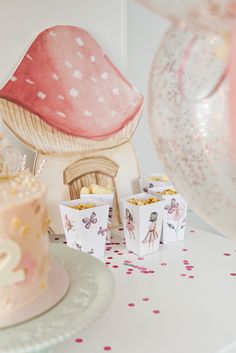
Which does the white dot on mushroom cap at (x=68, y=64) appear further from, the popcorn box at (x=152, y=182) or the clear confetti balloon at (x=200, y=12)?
the clear confetti balloon at (x=200, y=12)

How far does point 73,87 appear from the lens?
2.98 feet

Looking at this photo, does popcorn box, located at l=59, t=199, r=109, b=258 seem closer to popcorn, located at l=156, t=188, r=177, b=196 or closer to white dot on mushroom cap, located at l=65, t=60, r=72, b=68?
popcorn, located at l=156, t=188, r=177, b=196

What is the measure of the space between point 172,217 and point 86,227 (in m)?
0.19

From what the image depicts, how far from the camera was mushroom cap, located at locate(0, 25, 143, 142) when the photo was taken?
2.79 feet

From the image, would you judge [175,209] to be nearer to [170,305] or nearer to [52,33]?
[170,305]

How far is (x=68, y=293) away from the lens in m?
0.53

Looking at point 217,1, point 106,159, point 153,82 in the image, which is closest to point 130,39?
point 106,159

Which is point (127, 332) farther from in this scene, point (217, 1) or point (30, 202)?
point (217, 1)

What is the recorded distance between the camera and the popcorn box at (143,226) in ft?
2.66

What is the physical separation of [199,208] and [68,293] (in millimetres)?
186

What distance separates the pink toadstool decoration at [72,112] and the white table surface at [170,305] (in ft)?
0.47

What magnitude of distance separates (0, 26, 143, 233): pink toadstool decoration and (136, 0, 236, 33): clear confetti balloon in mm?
548

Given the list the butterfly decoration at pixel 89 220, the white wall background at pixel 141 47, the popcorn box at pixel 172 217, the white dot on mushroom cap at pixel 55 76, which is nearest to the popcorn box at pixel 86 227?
the butterfly decoration at pixel 89 220

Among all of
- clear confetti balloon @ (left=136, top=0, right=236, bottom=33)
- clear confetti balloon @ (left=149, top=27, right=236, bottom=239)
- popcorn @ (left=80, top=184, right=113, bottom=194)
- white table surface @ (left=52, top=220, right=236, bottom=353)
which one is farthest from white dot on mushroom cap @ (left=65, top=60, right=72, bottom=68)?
clear confetti balloon @ (left=136, top=0, right=236, bottom=33)
